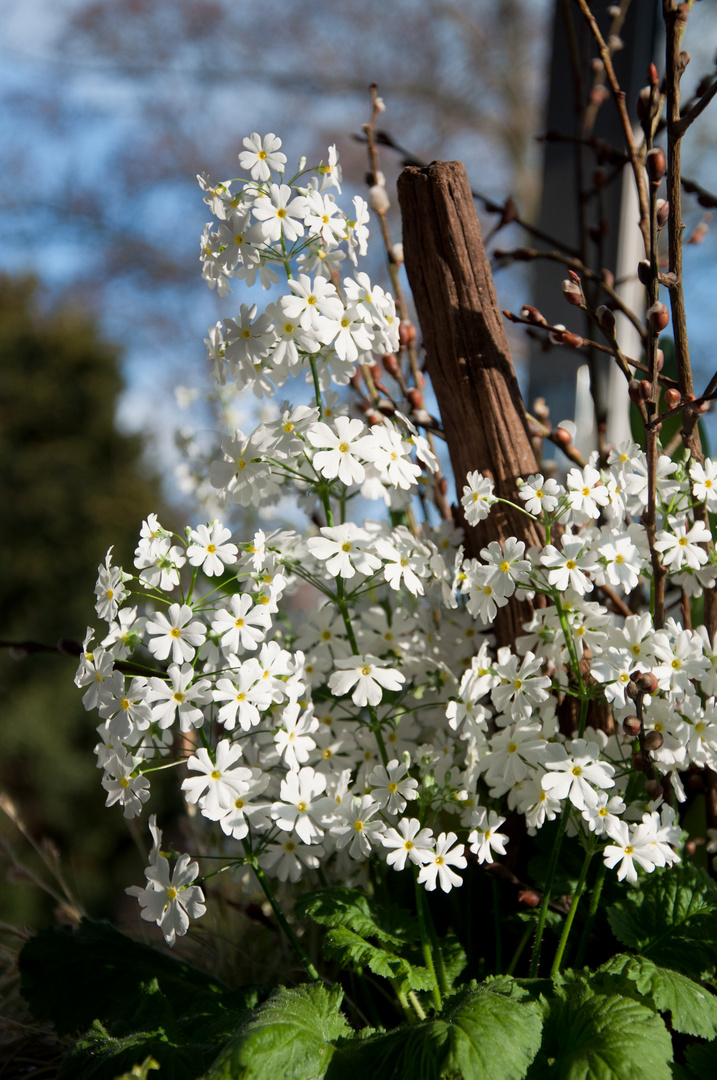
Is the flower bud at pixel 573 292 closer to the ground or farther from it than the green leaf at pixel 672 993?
farther from it

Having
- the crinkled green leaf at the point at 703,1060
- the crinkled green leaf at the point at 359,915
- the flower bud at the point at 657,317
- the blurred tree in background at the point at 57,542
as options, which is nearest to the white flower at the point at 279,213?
the flower bud at the point at 657,317

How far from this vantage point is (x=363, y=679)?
551mm

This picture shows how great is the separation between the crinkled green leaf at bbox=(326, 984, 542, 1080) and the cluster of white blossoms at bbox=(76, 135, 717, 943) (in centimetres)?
8

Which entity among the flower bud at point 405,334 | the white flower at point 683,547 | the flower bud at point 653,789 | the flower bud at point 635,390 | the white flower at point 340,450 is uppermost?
the flower bud at point 405,334

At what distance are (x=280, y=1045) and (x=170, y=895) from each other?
0.12 metres

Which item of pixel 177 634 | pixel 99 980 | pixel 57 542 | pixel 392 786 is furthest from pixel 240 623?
pixel 57 542

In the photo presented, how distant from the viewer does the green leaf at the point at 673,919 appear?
0.57 meters

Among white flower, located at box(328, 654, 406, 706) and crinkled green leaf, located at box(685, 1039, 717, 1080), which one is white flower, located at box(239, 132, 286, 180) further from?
crinkled green leaf, located at box(685, 1039, 717, 1080)

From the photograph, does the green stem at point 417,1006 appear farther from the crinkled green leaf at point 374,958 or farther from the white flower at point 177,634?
the white flower at point 177,634

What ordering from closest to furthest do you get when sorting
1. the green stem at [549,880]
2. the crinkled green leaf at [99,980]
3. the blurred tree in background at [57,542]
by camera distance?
the green stem at [549,880], the crinkled green leaf at [99,980], the blurred tree in background at [57,542]

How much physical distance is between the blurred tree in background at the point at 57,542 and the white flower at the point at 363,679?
264cm

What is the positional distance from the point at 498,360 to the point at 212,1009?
530 mm

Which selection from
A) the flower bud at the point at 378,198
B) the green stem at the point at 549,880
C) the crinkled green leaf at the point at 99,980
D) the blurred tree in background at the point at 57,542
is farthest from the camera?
the blurred tree in background at the point at 57,542

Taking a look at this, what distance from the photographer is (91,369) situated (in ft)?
11.5
